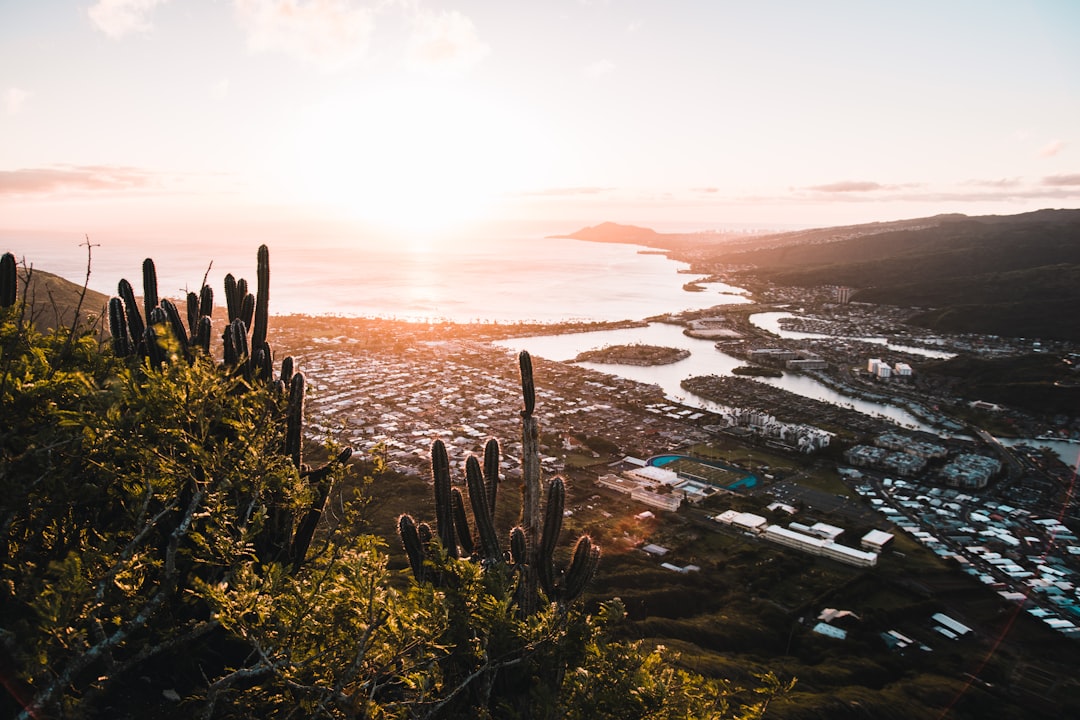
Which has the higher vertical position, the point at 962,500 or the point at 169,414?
the point at 169,414

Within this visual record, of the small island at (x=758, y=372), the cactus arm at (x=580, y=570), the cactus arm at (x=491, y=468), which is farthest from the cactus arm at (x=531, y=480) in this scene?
the small island at (x=758, y=372)

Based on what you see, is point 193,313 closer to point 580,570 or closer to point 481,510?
point 481,510

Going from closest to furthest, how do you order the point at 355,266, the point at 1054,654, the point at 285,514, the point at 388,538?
the point at 285,514
the point at 1054,654
the point at 388,538
the point at 355,266

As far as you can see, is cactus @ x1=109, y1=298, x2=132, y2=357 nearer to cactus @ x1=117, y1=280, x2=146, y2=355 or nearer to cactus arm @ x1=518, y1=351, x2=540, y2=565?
cactus @ x1=117, y1=280, x2=146, y2=355

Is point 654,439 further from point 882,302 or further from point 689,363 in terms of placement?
point 882,302

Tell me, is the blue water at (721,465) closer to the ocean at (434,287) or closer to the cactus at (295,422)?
the cactus at (295,422)

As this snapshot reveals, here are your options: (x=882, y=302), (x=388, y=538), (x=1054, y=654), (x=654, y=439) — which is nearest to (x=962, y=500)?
(x=1054, y=654)

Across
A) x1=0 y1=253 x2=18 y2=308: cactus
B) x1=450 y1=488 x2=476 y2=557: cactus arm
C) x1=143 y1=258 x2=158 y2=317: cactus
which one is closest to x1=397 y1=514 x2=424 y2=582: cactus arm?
x1=450 y1=488 x2=476 y2=557: cactus arm
